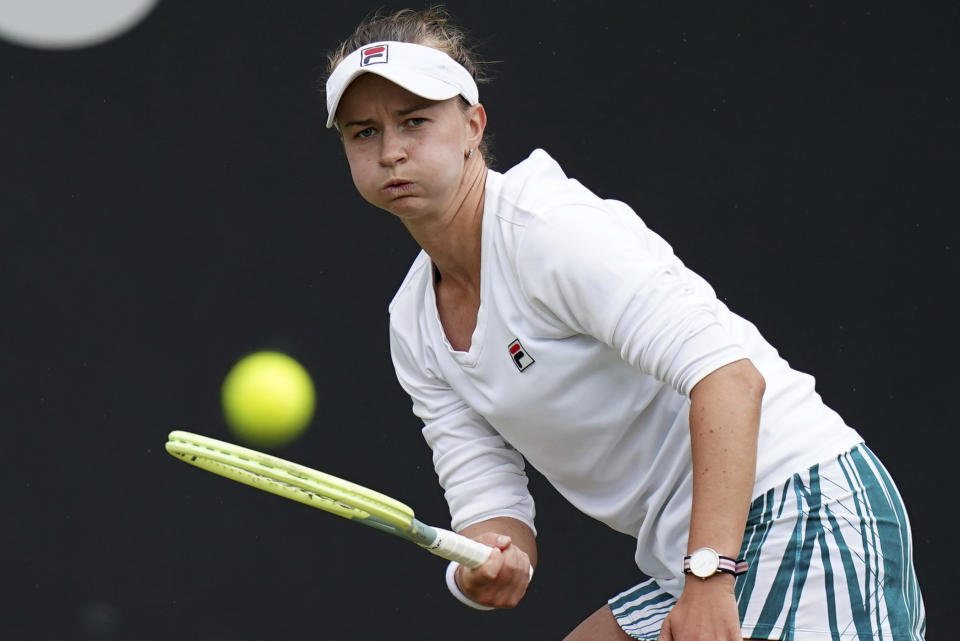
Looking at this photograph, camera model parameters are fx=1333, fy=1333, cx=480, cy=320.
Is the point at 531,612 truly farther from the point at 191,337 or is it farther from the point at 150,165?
the point at 150,165

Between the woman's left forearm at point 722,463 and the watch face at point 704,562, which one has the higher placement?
the woman's left forearm at point 722,463

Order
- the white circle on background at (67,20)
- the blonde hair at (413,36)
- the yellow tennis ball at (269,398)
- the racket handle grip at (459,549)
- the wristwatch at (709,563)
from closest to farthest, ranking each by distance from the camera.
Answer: the wristwatch at (709,563), the racket handle grip at (459,549), the blonde hair at (413,36), the white circle on background at (67,20), the yellow tennis ball at (269,398)

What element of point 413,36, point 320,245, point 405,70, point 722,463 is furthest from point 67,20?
point 722,463

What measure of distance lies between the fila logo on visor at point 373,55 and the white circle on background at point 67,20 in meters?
1.23

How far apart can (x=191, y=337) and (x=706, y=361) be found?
1.64 metres

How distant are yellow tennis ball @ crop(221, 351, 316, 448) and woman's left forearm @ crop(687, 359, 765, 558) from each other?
1.57 meters

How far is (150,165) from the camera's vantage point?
9.62 ft

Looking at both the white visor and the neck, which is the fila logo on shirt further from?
the white visor

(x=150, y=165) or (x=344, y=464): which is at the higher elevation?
(x=150, y=165)

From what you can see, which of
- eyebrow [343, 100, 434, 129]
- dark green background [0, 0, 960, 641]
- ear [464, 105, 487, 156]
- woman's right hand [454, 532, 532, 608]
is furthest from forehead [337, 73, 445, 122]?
dark green background [0, 0, 960, 641]

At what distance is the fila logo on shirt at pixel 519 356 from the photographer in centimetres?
181

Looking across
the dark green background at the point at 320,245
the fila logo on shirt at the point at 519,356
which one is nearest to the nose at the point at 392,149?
the fila logo on shirt at the point at 519,356

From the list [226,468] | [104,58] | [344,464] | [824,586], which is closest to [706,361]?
[824,586]

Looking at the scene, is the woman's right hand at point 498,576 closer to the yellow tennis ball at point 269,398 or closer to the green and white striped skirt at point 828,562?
the green and white striped skirt at point 828,562
